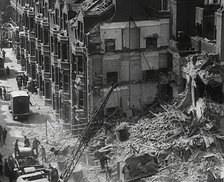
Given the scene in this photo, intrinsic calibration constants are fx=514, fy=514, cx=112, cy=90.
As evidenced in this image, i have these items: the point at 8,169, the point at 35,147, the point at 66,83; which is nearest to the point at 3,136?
the point at 35,147

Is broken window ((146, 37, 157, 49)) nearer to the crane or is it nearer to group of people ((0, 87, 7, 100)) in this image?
the crane

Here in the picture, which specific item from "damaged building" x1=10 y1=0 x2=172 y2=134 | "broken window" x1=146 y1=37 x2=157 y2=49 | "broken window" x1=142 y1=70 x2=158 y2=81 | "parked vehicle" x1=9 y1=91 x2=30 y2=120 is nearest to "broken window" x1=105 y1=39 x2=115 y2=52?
"damaged building" x1=10 y1=0 x2=172 y2=134

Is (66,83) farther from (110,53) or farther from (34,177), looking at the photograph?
(34,177)

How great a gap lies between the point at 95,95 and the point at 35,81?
26.9 m

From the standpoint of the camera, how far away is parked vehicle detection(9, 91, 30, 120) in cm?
6562

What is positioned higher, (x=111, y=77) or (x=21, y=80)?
(x=111, y=77)

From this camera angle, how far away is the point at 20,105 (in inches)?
2596

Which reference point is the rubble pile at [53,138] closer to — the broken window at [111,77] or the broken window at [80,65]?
the broken window at [80,65]

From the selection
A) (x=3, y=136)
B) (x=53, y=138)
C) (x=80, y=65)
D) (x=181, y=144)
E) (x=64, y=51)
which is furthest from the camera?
(x=64, y=51)

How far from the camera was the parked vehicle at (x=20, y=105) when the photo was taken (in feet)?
215

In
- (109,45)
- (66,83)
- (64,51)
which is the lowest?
(66,83)

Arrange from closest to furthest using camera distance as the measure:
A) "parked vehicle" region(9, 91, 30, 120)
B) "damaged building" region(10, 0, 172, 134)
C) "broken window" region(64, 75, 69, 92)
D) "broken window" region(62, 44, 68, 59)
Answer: "damaged building" region(10, 0, 172, 134) < "broken window" region(62, 44, 68, 59) < "broken window" region(64, 75, 69, 92) < "parked vehicle" region(9, 91, 30, 120)

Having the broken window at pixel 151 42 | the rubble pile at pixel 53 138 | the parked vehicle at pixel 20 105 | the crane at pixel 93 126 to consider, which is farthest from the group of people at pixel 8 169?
the broken window at pixel 151 42

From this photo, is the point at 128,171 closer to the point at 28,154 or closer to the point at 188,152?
the point at 188,152
